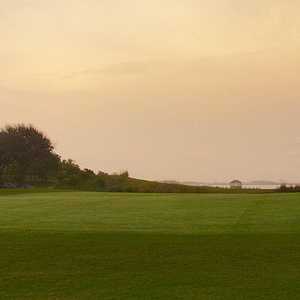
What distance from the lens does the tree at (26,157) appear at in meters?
71.8

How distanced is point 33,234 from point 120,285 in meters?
6.72

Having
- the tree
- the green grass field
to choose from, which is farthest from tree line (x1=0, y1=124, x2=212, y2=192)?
the green grass field

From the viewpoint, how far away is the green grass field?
944 centimetres

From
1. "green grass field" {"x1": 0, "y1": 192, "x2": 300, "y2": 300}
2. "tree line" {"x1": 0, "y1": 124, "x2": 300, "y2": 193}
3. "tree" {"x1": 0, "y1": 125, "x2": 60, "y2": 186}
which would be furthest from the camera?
"tree" {"x1": 0, "y1": 125, "x2": 60, "y2": 186}

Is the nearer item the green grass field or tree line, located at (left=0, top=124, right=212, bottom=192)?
the green grass field

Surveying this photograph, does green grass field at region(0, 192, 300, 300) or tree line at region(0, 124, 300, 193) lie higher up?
tree line at region(0, 124, 300, 193)

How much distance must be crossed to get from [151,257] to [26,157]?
6338cm

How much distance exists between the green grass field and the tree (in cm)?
5126

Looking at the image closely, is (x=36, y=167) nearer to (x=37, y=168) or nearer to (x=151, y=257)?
(x=37, y=168)

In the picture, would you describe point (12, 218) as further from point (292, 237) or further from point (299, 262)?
point (299, 262)

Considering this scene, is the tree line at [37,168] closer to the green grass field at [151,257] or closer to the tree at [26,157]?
the tree at [26,157]

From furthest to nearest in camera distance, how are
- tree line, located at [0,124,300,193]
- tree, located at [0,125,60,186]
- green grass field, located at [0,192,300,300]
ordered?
tree, located at [0,125,60,186] < tree line, located at [0,124,300,193] < green grass field, located at [0,192,300,300]

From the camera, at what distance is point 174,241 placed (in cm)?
1461

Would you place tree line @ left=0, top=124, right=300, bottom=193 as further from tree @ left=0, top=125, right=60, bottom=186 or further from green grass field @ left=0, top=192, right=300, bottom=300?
green grass field @ left=0, top=192, right=300, bottom=300
